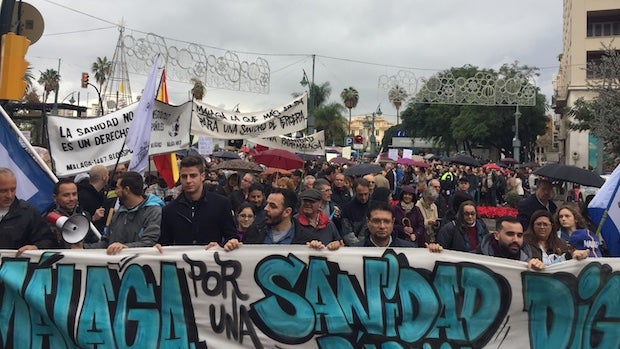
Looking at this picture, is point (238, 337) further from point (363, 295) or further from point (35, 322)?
point (35, 322)

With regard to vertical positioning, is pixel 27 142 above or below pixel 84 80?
below

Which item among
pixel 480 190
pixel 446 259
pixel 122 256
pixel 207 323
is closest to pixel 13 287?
pixel 122 256

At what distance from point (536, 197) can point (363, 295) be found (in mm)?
3183

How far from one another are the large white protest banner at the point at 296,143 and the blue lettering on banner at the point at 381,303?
5895 millimetres

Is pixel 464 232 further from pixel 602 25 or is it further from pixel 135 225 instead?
pixel 602 25

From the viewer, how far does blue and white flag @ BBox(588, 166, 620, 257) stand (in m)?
4.90

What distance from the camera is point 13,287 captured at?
3.92m

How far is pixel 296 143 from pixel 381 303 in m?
7.71

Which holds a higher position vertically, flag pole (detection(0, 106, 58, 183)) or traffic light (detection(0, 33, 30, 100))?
traffic light (detection(0, 33, 30, 100))

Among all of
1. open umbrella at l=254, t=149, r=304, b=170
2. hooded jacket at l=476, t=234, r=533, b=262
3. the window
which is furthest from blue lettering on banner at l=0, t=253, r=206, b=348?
the window

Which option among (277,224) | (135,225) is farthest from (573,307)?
(135,225)

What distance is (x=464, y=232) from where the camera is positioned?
5.27m

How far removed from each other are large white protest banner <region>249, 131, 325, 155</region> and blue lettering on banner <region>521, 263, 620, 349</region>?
21.4 feet

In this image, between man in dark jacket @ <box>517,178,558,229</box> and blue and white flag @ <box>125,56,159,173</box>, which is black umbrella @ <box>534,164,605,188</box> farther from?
blue and white flag @ <box>125,56,159,173</box>
